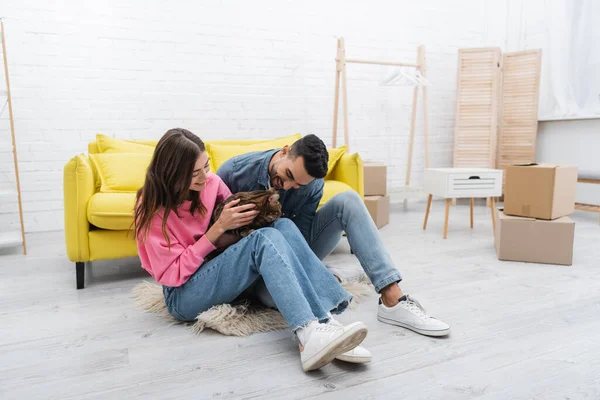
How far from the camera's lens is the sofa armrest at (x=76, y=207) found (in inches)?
83.6

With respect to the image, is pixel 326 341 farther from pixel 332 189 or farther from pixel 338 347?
pixel 332 189

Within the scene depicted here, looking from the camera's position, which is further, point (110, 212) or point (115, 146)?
point (115, 146)

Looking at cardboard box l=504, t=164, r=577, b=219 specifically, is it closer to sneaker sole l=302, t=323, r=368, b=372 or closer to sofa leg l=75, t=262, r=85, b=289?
sneaker sole l=302, t=323, r=368, b=372

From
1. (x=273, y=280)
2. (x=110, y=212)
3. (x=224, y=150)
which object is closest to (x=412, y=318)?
(x=273, y=280)

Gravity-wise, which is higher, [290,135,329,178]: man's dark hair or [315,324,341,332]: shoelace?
[290,135,329,178]: man's dark hair

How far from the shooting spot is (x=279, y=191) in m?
1.70

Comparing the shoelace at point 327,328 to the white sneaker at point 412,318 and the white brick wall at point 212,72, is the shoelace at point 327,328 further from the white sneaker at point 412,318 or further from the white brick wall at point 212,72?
the white brick wall at point 212,72

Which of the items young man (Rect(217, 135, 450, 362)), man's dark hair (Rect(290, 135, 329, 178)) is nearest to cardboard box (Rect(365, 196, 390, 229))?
young man (Rect(217, 135, 450, 362))

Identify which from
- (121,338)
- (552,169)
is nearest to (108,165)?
(121,338)

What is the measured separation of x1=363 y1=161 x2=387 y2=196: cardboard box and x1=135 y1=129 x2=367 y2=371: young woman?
1.87 m

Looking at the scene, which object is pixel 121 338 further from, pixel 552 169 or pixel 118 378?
pixel 552 169

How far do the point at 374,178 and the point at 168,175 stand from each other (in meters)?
2.19

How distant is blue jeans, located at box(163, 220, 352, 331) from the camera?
137cm

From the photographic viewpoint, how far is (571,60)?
406 centimetres
